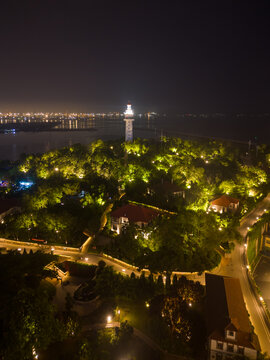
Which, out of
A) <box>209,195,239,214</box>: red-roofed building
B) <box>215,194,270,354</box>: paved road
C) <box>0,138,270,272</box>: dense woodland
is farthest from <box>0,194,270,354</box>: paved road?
<box>209,195,239,214</box>: red-roofed building

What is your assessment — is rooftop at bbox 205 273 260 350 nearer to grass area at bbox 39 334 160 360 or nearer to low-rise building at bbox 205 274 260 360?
low-rise building at bbox 205 274 260 360

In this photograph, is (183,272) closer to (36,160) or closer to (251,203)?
(251,203)

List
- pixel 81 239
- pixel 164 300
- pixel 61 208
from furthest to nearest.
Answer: pixel 61 208, pixel 81 239, pixel 164 300

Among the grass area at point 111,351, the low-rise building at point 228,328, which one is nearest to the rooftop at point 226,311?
the low-rise building at point 228,328

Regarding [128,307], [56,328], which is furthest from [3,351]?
[128,307]

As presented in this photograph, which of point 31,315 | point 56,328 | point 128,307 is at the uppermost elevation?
point 31,315

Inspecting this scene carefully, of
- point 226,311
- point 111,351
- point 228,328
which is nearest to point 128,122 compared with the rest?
point 226,311
